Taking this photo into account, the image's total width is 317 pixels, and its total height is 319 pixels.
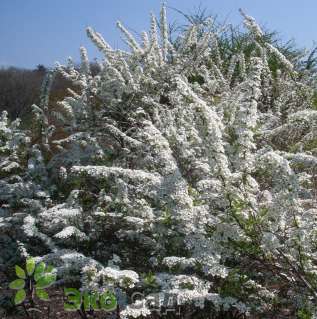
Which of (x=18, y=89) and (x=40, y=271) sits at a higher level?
(x=18, y=89)

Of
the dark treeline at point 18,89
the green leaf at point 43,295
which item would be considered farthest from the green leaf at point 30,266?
the dark treeline at point 18,89

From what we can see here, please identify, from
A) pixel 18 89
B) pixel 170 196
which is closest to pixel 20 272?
pixel 170 196

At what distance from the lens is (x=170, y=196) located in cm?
327

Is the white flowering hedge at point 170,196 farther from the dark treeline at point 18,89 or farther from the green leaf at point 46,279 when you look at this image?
the dark treeline at point 18,89

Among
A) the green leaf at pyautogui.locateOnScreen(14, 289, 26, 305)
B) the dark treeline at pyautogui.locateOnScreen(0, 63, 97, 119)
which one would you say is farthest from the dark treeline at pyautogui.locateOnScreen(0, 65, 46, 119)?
the green leaf at pyautogui.locateOnScreen(14, 289, 26, 305)

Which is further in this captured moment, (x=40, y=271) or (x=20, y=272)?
(x=20, y=272)

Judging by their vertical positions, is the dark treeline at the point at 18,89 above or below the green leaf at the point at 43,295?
above

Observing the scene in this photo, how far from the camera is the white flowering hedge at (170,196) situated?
3189 mm

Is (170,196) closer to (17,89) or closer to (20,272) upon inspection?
(20,272)

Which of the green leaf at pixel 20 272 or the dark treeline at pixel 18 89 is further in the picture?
the dark treeline at pixel 18 89

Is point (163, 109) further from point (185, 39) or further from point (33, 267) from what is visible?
point (33, 267)

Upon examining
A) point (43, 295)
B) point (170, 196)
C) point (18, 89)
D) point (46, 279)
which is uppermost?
point (18, 89)

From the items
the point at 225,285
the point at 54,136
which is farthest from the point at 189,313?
the point at 54,136

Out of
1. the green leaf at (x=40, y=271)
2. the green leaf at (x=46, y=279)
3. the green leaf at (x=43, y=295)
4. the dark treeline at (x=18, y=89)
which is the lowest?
the green leaf at (x=43, y=295)
